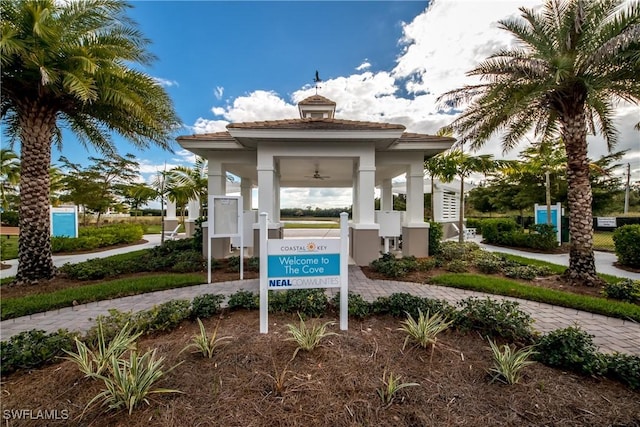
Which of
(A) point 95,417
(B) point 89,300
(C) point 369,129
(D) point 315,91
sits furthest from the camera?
(D) point 315,91

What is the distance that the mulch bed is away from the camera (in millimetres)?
2189

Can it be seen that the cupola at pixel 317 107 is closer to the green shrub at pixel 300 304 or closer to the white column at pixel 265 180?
the white column at pixel 265 180

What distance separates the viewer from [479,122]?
25.4 ft

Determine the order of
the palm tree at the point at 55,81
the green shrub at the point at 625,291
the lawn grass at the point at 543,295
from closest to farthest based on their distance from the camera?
the lawn grass at the point at 543,295
the green shrub at the point at 625,291
the palm tree at the point at 55,81

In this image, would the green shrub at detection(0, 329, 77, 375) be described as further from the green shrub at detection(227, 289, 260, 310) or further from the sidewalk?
the green shrub at detection(227, 289, 260, 310)

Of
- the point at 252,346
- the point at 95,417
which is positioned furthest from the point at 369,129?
the point at 95,417

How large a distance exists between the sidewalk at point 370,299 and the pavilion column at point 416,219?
2677mm

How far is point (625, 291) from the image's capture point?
540 centimetres

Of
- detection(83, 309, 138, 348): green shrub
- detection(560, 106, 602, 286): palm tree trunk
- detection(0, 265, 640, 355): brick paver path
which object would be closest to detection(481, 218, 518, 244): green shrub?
detection(560, 106, 602, 286): palm tree trunk

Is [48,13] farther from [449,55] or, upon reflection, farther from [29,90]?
[449,55]

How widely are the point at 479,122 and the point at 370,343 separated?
24.1 feet

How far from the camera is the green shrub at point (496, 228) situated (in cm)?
1344

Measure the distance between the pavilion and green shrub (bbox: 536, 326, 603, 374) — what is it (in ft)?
17.0

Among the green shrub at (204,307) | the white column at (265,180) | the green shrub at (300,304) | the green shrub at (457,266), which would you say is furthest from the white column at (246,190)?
the green shrub at (457,266)
